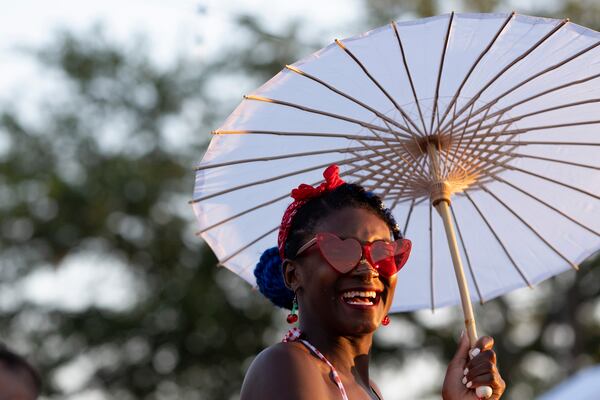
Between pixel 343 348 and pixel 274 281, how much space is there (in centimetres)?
44

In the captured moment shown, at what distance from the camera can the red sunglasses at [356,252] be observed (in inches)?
122

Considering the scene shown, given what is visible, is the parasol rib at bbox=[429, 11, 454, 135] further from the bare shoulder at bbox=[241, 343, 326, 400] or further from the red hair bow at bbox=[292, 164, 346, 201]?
the bare shoulder at bbox=[241, 343, 326, 400]

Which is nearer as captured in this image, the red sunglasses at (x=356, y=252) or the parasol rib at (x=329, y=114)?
the red sunglasses at (x=356, y=252)

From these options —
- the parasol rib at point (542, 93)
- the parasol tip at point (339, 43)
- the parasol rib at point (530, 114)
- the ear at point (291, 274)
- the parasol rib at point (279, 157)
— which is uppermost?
the parasol tip at point (339, 43)

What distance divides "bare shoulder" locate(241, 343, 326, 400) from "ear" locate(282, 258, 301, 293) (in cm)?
27

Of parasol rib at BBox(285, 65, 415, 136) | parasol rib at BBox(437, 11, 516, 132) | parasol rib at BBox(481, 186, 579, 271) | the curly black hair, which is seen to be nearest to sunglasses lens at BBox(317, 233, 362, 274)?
the curly black hair

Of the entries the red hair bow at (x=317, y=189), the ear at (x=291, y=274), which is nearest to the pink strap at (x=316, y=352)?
the ear at (x=291, y=274)

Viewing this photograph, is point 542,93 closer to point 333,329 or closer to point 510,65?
point 510,65

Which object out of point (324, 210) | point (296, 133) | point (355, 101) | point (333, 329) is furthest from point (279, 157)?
point (333, 329)

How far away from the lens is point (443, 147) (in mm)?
3932

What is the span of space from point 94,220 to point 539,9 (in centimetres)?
760

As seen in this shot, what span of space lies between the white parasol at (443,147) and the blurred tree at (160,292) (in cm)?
1176

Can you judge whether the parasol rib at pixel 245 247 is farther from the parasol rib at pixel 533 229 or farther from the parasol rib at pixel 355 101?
the parasol rib at pixel 533 229

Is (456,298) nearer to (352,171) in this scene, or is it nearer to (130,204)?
(352,171)
